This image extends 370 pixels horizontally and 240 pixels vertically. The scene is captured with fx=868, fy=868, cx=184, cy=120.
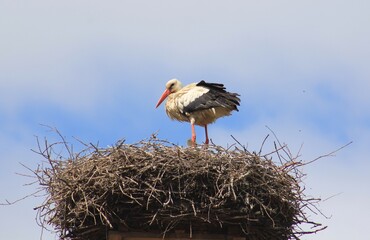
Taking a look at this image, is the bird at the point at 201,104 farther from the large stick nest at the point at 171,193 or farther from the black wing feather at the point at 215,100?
the large stick nest at the point at 171,193

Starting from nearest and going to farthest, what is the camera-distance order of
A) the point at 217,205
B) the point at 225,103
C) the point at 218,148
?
1. the point at 217,205
2. the point at 218,148
3. the point at 225,103

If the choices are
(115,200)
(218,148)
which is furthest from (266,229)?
(115,200)

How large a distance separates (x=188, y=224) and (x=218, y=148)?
76cm

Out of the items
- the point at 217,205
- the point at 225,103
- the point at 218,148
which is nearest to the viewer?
the point at 217,205

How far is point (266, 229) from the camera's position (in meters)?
7.36

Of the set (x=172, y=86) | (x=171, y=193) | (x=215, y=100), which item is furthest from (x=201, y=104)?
(x=171, y=193)

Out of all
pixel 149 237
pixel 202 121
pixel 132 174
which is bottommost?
pixel 149 237

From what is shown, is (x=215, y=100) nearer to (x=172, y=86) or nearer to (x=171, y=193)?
(x=172, y=86)

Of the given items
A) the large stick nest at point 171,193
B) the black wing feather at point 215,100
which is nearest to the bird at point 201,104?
the black wing feather at point 215,100

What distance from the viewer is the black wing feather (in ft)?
32.2

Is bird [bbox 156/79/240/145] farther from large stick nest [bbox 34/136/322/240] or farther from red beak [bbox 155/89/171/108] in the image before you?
large stick nest [bbox 34/136/322/240]

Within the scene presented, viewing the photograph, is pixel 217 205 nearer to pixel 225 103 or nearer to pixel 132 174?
pixel 132 174

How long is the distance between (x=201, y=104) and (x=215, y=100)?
0.17 meters

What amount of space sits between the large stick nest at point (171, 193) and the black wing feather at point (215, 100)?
2372 millimetres
